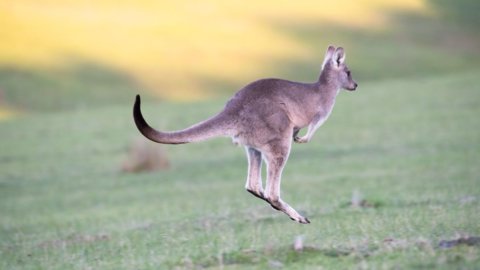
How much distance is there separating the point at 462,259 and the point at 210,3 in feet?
214

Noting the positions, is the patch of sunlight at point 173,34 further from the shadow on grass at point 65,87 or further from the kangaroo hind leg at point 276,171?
the kangaroo hind leg at point 276,171

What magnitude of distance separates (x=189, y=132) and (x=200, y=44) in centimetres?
5196

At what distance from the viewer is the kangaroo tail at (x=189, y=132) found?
927cm

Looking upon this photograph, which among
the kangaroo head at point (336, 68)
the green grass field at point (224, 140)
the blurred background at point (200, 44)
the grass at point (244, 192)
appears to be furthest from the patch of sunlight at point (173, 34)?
the kangaroo head at point (336, 68)

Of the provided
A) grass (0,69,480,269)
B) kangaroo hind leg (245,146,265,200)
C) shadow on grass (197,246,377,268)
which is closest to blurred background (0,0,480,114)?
grass (0,69,480,269)

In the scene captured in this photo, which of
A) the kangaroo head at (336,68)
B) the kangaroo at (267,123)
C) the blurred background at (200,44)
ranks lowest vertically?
the kangaroo at (267,123)

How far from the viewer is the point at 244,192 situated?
21.5m

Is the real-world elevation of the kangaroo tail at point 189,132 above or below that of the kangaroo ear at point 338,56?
below

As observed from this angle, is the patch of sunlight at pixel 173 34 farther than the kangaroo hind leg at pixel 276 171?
Yes

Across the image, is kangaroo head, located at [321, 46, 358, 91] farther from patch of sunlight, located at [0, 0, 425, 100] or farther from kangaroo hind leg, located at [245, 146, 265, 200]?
patch of sunlight, located at [0, 0, 425, 100]

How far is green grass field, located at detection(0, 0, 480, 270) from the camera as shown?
10.5 metres

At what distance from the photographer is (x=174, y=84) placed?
5512 centimetres

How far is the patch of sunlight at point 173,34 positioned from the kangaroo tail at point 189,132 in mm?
42776

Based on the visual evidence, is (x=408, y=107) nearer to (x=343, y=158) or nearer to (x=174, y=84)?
(x=343, y=158)
